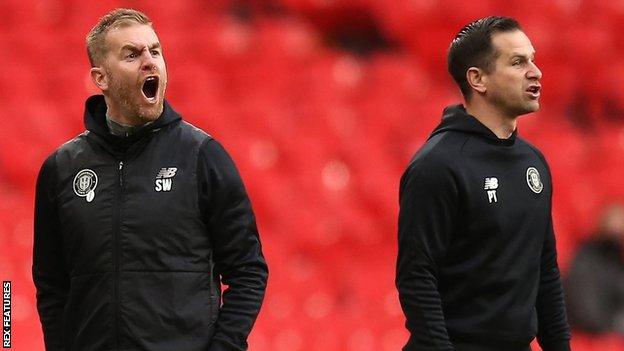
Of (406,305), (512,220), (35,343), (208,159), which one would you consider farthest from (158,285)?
(35,343)

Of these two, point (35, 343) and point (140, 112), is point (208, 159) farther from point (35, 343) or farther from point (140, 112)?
point (35, 343)

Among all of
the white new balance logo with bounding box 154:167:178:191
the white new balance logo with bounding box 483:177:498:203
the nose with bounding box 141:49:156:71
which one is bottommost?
the white new balance logo with bounding box 483:177:498:203

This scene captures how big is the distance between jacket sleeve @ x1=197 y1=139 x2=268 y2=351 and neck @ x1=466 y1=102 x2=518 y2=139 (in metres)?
0.42

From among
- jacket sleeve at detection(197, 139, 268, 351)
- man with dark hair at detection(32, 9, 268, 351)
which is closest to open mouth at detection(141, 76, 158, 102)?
man with dark hair at detection(32, 9, 268, 351)

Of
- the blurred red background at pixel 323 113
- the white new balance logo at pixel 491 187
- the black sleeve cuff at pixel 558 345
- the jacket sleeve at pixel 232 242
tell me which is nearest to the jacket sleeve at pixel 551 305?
the black sleeve cuff at pixel 558 345

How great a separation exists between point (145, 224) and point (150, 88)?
211 millimetres

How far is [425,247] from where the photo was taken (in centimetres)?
171

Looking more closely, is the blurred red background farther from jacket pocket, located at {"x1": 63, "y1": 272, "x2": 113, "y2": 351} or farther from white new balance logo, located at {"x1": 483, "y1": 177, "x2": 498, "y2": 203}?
white new balance logo, located at {"x1": 483, "y1": 177, "x2": 498, "y2": 203}

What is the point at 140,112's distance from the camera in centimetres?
164

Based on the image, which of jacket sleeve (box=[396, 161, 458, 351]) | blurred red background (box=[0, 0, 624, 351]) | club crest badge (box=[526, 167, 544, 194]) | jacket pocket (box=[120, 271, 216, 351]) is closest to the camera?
jacket pocket (box=[120, 271, 216, 351])

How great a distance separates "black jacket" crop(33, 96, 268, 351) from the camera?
160 cm

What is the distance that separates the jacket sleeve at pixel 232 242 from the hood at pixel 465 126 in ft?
1.21

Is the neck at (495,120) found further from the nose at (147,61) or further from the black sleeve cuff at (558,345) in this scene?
the nose at (147,61)

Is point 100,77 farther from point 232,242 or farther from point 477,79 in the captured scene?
point 477,79
